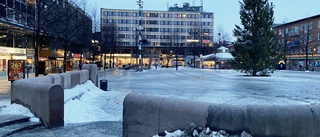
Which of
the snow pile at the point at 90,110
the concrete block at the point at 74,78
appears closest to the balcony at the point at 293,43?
the concrete block at the point at 74,78

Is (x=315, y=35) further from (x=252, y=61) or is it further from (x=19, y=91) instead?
(x=19, y=91)

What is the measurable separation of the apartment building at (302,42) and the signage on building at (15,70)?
206 feet

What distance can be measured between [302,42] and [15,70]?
68.7m

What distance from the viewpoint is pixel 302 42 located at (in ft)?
232

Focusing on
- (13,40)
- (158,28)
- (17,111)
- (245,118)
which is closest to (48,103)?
(17,111)

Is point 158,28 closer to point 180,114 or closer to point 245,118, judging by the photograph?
point 180,114

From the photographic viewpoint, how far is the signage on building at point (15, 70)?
618 inches

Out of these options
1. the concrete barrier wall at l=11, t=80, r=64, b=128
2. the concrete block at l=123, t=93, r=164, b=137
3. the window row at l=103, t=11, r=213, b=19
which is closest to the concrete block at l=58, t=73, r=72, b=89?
the concrete barrier wall at l=11, t=80, r=64, b=128

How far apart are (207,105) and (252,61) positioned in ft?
112

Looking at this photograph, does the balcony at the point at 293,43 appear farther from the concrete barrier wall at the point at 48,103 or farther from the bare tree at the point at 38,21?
the concrete barrier wall at the point at 48,103

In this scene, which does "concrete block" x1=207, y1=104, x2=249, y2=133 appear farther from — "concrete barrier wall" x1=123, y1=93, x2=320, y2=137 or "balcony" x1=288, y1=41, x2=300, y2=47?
"balcony" x1=288, y1=41, x2=300, y2=47

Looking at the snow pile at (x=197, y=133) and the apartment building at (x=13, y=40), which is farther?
the apartment building at (x=13, y=40)

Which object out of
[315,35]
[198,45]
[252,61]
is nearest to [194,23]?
[198,45]

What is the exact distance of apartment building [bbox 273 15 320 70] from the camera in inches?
2798
